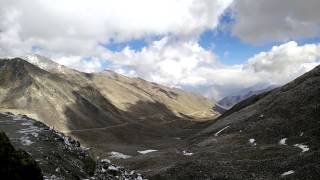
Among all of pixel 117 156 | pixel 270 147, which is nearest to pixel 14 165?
pixel 270 147

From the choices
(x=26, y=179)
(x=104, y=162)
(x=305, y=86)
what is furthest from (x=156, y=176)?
(x=305, y=86)

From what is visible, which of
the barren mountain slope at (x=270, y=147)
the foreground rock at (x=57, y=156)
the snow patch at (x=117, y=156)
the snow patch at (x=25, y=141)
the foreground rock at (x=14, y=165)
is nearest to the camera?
the foreground rock at (x=14, y=165)

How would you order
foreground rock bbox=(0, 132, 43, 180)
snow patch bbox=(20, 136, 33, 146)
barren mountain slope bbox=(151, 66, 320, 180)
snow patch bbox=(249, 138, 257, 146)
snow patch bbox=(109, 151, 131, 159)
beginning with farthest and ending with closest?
1. snow patch bbox=(109, 151, 131, 159)
2. snow patch bbox=(249, 138, 257, 146)
3. barren mountain slope bbox=(151, 66, 320, 180)
4. snow patch bbox=(20, 136, 33, 146)
5. foreground rock bbox=(0, 132, 43, 180)

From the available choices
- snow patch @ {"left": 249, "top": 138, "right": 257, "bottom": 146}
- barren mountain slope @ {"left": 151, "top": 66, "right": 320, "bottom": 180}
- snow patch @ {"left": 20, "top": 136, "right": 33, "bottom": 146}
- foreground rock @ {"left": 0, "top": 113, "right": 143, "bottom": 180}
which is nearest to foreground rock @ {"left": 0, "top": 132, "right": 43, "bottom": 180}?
foreground rock @ {"left": 0, "top": 113, "right": 143, "bottom": 180}

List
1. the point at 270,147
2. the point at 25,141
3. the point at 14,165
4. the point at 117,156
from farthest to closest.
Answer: the point at 117,156 → the point at 270,147 → the point at 25,141 → the point at 14,165

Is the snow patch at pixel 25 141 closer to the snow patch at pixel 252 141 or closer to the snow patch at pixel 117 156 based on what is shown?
the snow patch at pixel 252 141

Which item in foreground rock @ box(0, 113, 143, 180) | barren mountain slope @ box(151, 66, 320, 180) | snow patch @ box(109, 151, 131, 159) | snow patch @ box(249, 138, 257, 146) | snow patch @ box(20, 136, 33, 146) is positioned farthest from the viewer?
snow patch @ box(109, 151, 131, 159)

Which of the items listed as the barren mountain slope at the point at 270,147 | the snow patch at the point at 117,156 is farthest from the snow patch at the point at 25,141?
the snow patch at the point at 117,156

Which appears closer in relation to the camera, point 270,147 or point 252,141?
point 270,147

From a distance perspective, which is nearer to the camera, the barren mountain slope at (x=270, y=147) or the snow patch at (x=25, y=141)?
the snow patch at (x=25, y=141)

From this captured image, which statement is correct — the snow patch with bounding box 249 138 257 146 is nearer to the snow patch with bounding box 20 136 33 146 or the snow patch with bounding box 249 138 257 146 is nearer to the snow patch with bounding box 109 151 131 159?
the snow patch with bounding box 109 151 131 159

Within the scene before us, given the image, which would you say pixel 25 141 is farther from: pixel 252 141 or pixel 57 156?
pixel 252 141

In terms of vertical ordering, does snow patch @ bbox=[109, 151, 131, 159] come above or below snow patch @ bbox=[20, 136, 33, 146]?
above

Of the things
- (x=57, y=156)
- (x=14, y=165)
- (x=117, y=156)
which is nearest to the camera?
(x=14, y=165)
